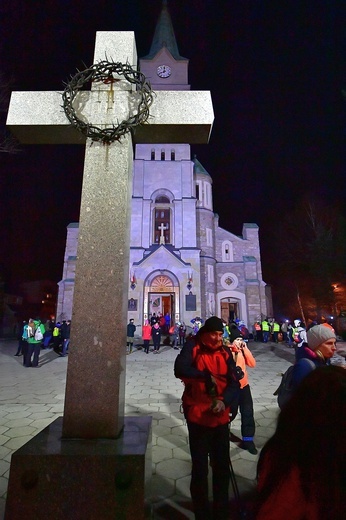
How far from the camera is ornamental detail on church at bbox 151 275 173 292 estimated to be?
2397 cm

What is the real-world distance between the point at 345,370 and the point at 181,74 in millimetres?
36075

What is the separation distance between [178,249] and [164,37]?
27548 mm

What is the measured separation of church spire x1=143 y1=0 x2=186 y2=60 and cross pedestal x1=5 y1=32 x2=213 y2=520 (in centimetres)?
3475

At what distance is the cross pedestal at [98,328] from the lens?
6.11ft

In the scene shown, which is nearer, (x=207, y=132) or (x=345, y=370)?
(x=345, y=370)

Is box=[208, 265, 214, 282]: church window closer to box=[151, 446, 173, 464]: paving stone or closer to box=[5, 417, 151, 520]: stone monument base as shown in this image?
box=[151, 446, 173, 464]: paving stone

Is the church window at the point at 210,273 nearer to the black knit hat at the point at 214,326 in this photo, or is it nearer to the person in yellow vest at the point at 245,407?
the person in yellow vest at the point at 245,407

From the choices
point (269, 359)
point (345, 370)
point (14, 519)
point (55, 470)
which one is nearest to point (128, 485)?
point (55, 470)

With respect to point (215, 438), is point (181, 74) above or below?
above

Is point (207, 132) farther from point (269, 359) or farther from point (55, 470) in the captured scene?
point (269, 359)

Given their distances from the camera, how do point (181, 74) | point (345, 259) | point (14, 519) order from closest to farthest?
point (14, 519), point (345, 259), point (181, 74)

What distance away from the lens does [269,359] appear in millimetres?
12539

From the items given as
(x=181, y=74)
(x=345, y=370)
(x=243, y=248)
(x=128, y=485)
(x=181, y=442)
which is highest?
(x=181, y=74)

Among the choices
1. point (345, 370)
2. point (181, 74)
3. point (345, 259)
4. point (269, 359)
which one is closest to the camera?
point (345, 370)
